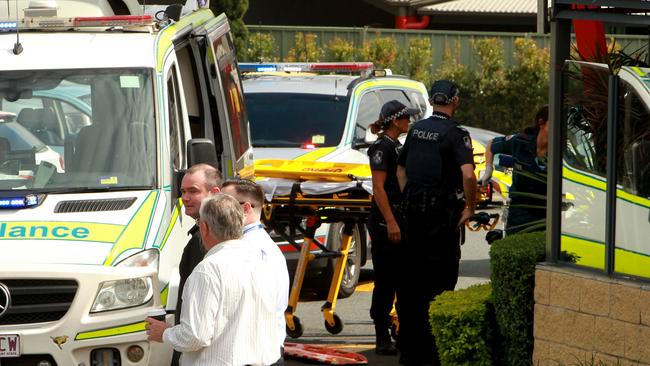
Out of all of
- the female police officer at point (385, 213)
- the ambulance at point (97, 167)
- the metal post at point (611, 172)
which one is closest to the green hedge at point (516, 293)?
the metal post at point (611, 172)

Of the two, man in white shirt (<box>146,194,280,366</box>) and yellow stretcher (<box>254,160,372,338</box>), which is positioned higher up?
man in white shirt (<box>146,194,280,366</box>)

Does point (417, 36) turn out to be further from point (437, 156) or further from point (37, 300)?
point (37, 300)

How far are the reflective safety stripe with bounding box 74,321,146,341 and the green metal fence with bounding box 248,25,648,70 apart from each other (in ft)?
67.7

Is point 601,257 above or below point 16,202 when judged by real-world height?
below

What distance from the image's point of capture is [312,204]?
10.1 m

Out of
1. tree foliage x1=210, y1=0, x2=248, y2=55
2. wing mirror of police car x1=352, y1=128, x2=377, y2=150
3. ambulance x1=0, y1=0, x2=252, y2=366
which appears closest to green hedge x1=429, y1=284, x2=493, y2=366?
ambulance x1=0, y1=0, x2=252, y2=366

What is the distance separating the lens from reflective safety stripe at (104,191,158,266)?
7.42 metres

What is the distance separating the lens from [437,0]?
31250 mm

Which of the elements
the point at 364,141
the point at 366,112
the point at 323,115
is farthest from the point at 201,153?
the point at 366,112

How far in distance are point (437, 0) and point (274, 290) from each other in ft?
86.1

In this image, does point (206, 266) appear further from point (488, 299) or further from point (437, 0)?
point (437, 0)

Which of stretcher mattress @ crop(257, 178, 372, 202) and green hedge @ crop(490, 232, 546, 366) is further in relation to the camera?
stretcher mattress @ crop(257, 178, 372, 202)

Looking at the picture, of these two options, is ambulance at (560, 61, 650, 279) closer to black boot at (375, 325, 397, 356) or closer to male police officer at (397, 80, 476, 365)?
male police officer at (397, 80, 476, 365)

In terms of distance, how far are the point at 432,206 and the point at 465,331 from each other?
1435 mm
